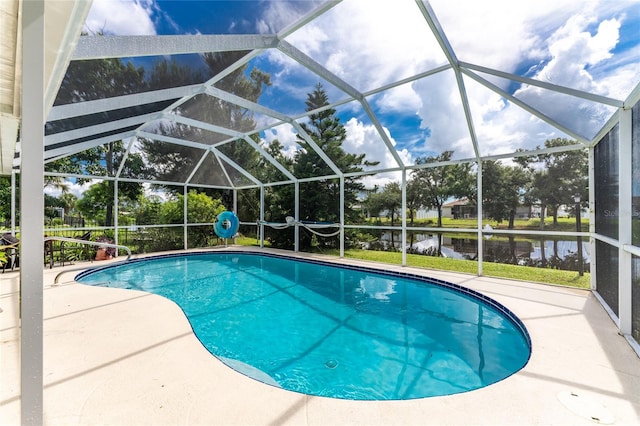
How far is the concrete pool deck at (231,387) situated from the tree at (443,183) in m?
6.78

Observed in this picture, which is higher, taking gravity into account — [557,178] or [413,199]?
[557,178]

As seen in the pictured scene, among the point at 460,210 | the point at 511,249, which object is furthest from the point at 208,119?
the point at 511,249

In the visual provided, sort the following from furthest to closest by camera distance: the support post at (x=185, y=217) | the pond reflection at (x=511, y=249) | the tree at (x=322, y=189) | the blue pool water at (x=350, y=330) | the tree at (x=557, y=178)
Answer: the tree at (x=322, y=189) → the support post at (x=185, y=217) → the pond reflection at (x=511, y=249) → the tree at (x=557, y=178) → the blue pool water at (x=350, y=330)

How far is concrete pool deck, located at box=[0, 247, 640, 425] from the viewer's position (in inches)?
74.1

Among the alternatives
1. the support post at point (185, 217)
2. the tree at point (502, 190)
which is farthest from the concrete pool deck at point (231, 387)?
the support post at point (185, 217)

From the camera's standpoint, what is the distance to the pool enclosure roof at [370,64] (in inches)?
104

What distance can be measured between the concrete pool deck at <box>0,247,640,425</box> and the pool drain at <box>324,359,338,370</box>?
106 cm

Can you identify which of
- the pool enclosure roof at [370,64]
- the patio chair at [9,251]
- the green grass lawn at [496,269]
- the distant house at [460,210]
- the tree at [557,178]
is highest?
the pool enclosure roof at [370,64]

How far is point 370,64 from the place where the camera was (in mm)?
4414

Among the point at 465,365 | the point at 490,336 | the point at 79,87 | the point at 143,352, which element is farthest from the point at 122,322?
the point at 490,336

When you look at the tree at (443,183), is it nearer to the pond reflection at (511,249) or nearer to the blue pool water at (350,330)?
the pond reflection at (511,249)

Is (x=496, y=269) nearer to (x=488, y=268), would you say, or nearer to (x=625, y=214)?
(x=488, y=268)

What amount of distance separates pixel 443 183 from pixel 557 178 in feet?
11.5

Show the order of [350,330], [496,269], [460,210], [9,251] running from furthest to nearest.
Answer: [460,210] < [496,269] < [9,251] < [350,330]
